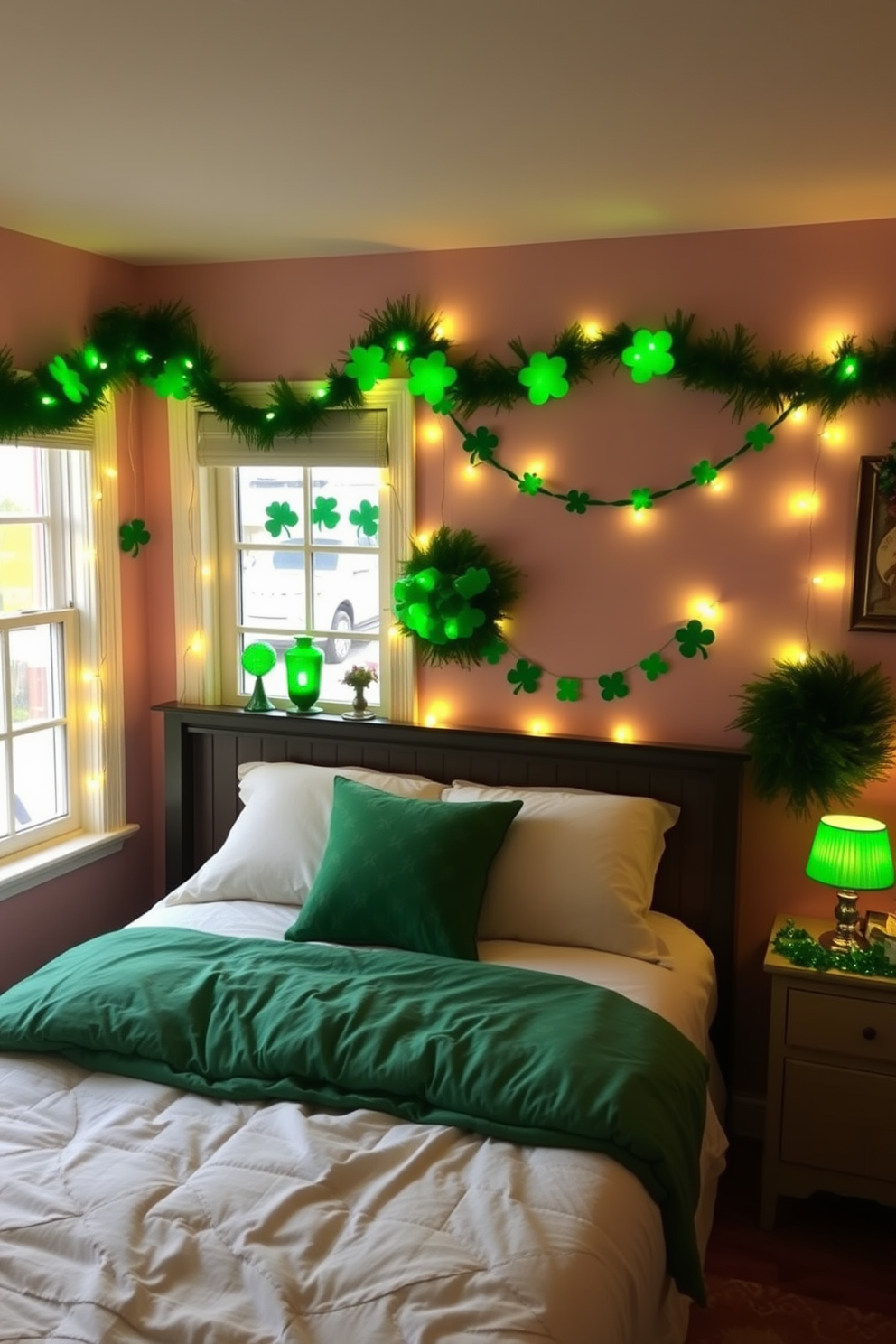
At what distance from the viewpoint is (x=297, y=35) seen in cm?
191

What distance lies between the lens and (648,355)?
10.5 ft

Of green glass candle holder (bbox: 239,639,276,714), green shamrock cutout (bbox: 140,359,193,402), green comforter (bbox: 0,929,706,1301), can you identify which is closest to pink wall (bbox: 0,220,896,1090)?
green shamrock cutout (bbox: 140,359,193,402)

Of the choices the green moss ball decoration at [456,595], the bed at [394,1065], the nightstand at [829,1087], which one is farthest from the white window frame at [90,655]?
the nightstand at [829,1087]

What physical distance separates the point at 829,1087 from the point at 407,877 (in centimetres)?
116

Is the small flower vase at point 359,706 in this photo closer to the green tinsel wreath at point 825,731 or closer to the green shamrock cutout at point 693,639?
the green shamrock cutout at point 693,639

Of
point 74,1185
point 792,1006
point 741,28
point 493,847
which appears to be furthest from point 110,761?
point 741,28

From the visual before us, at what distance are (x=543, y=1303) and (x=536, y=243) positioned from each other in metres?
2.68

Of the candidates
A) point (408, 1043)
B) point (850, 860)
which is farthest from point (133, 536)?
point (850, 860)

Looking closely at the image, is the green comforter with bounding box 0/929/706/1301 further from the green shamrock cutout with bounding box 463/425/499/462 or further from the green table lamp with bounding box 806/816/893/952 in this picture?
the green shamrock cutout with bounding box 463/425/499/462

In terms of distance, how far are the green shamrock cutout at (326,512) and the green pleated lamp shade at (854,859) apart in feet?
5.71

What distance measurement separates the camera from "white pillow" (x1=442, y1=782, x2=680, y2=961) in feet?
9.89

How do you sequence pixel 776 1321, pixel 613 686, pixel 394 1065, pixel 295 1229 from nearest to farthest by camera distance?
1. pixel 295 1229
2. pixel 394 1065
3. pixel 776 1321
4. pixel 613 686

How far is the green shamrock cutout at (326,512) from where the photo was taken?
146 inches

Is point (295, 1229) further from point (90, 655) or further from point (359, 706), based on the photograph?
point (90, 655)
